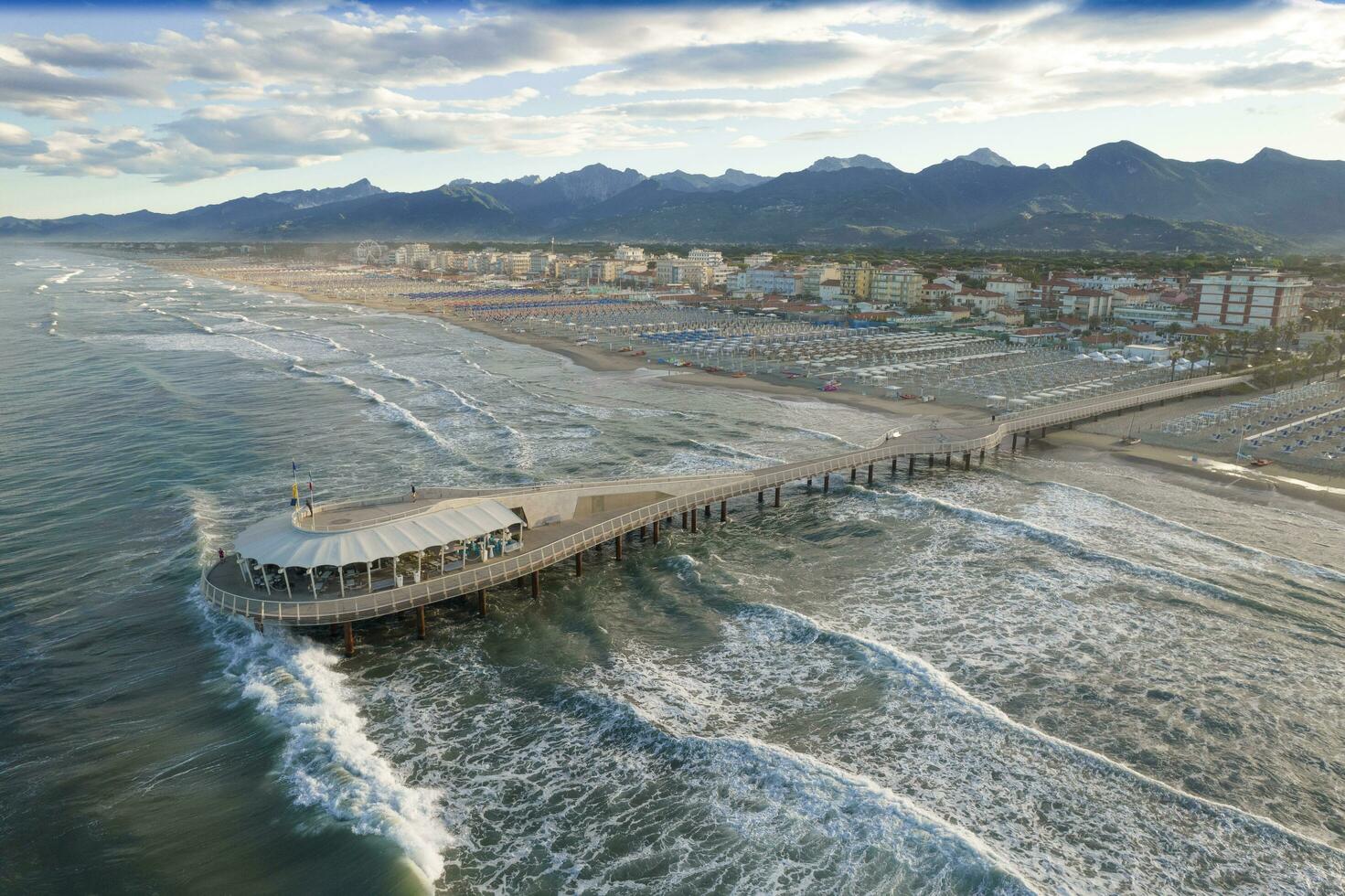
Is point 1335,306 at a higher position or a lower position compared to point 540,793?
higher

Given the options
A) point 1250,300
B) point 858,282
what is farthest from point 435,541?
point 858,282

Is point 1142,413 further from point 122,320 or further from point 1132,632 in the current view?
point 122,320

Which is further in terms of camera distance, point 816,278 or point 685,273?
point 685,273

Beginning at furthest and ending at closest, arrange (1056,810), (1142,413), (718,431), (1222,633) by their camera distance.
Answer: (1142,413) → (718,431) → (1222,633) → (1056,810)

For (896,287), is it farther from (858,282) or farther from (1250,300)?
(1250,300)

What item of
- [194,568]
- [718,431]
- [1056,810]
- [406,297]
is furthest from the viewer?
[406,297]

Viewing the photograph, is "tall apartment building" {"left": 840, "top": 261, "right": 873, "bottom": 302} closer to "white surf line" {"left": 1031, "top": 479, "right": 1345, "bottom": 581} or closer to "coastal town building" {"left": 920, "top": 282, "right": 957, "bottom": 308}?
"coastal town building" {"left": 920, "top": 282, "right": 957, "bottom": 308}

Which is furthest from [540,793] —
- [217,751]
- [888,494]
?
[888,494]
